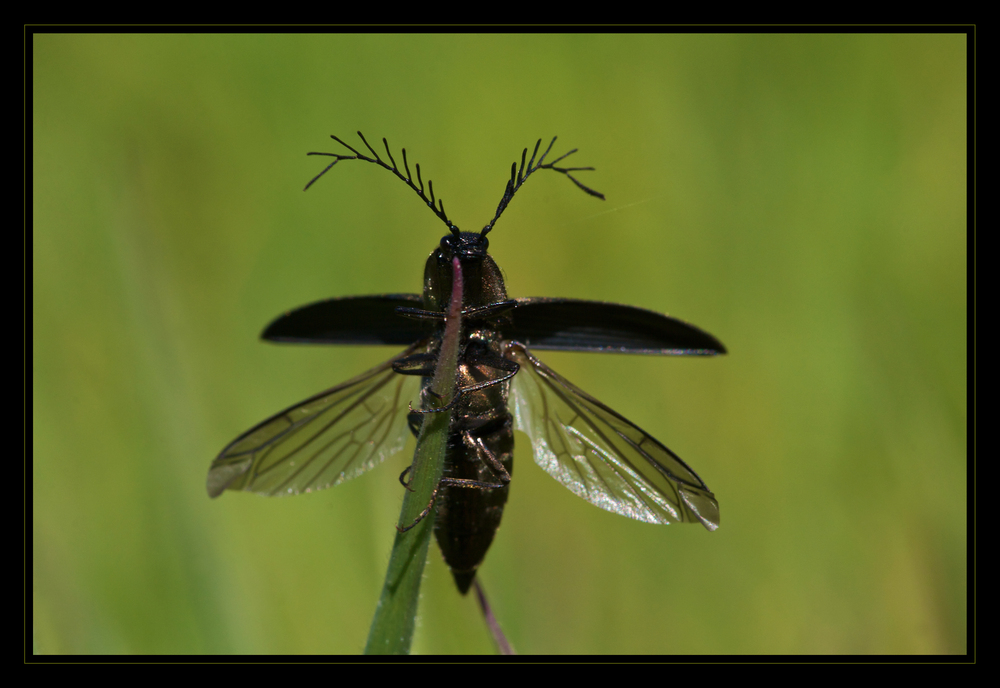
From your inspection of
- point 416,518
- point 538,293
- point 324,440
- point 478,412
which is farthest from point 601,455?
point 538,293

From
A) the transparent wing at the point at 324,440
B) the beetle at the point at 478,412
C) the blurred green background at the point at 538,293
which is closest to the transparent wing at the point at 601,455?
the beetle at the point at 478,412

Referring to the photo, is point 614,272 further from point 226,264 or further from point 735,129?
point 226,264

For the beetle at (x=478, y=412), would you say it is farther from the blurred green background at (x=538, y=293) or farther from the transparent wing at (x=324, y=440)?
the blurred green background at (x=538, y=293)

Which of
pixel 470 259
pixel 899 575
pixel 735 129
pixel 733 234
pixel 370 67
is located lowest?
pixel 899 575

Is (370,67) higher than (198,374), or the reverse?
(370,67)

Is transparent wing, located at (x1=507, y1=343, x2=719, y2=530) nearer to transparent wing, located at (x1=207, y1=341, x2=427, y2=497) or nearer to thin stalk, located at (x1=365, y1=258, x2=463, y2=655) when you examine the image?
transparent wing, located at (x1=207, y1=341, x2=427, y2=497)

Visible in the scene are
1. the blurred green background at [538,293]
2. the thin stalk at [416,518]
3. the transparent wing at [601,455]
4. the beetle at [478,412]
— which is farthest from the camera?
the blurred green background at [538,293]

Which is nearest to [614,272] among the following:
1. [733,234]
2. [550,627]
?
[733,234]
